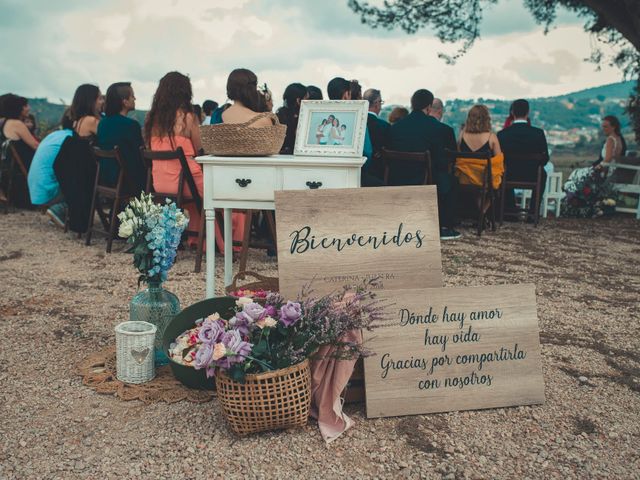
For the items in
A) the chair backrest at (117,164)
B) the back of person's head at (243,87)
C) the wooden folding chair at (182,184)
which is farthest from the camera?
the chair backrest at (117,164)

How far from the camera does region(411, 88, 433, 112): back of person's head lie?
22.1 ft

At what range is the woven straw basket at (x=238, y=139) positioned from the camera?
3678 mm

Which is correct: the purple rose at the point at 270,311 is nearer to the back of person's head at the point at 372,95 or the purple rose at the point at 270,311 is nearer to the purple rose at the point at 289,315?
the purple rose at the point at 289,315

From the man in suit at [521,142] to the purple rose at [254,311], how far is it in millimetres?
6061

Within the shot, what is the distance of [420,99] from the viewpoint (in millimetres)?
6758

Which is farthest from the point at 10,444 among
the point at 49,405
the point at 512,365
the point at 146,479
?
the point at 512,365

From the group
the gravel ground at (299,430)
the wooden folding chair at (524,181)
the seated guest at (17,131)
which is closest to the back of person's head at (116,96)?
the gravel ground at (299,430)

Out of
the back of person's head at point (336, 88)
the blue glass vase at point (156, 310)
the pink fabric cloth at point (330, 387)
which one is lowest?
the pink fabric cloth at point (330, 387)

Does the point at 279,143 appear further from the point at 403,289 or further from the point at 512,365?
the point at 512,365

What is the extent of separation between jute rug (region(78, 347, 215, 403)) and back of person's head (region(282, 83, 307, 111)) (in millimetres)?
3282

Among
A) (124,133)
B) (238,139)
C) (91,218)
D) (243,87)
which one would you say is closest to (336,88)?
(243,87)

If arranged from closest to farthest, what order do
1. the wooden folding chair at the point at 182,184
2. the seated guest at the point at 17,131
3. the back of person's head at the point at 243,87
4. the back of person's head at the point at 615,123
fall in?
the back of person's head at the point at 243,87, the wooden folding chair at the point at 182,184, the seated guest at the point at 17,131, the back of person's head at the point at 615,123

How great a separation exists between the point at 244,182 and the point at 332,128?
2.19 ft

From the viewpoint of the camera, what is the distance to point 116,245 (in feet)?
21.4
